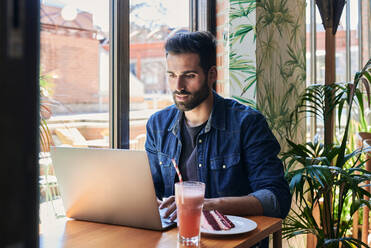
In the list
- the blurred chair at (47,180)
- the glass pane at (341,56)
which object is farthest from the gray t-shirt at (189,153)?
the glass pane at (341,56)

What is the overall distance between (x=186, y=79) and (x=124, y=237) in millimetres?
936

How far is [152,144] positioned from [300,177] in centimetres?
79

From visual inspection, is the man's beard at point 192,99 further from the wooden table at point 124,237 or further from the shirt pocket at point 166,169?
the wooden table at point 124,237

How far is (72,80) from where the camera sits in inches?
72.3

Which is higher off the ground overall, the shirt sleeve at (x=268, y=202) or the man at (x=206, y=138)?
the man at (x=206, y=138)

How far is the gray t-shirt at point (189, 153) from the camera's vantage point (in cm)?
186

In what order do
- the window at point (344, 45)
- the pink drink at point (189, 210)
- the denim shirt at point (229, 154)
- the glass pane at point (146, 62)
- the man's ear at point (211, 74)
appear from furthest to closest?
the window at point (344, 45) → the glass pane at point (146, 62) → the man's ear at point (211, 74) → the denim shirt at point (229, 154) → the pink drink at point (189, 210)

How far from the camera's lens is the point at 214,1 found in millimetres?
2783

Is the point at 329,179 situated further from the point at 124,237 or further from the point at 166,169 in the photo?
the point at 124,237

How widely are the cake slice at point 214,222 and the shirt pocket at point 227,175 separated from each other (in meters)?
0.56
